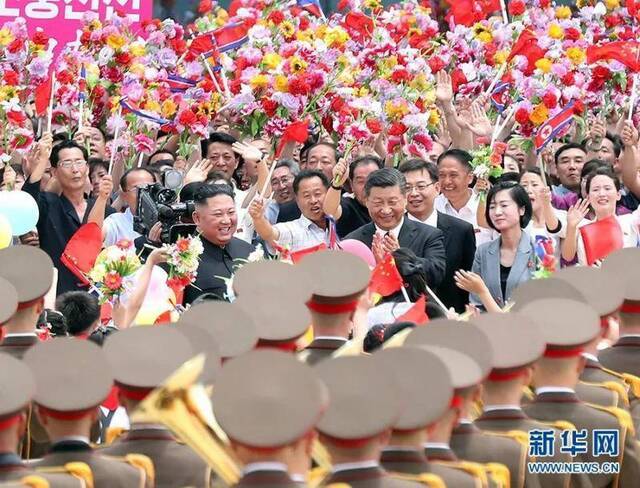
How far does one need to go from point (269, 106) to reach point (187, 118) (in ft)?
2.02

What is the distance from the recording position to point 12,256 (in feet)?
19.3

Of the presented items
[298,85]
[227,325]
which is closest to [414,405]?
[227,325]

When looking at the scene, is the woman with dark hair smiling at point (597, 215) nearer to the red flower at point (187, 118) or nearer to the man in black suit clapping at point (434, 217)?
the man in black suit clapping at point (434, 217)

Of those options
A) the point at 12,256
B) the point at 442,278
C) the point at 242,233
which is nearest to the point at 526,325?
the point at 12,256

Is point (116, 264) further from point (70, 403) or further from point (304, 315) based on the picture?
point (70, 403)

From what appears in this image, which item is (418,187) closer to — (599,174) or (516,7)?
(599,174)

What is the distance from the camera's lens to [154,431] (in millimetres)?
4793

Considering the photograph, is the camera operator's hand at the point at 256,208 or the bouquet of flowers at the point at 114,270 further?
the camera operator's hand at the point at 256,208

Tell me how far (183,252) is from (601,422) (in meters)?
2.78

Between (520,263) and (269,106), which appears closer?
(520,263)

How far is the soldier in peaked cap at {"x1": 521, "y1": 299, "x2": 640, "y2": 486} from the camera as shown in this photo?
16.9 feet

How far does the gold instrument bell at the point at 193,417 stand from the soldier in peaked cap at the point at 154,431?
0.37 m

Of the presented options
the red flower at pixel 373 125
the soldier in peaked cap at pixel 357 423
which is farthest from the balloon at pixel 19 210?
the soldier in peaked cap at pixel 357 423

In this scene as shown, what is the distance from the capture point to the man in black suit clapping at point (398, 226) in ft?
27.7
